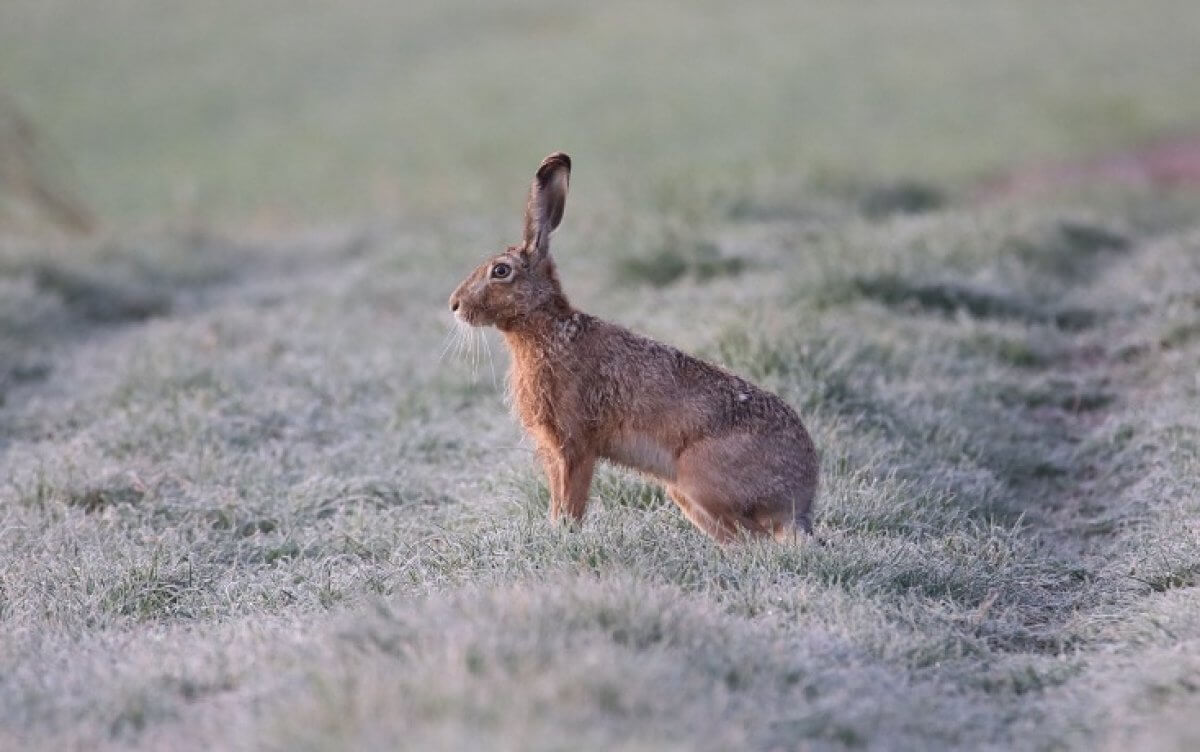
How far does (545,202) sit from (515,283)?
38cm

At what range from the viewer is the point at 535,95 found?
94.7ft

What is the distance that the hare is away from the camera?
5488 millimetres

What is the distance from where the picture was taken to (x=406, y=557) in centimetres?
576

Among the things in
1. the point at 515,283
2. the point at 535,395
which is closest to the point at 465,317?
the point at 515,283

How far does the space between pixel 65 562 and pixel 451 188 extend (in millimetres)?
14491

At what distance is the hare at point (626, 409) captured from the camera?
549 centimetres

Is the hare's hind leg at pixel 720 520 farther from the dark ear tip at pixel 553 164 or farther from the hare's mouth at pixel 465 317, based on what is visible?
the dark ear tip at pixel 553 164

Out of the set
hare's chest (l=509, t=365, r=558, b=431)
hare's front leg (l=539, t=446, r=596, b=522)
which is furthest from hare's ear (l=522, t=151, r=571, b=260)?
hare's front leg (l=539, t=446, r=596, b=522)

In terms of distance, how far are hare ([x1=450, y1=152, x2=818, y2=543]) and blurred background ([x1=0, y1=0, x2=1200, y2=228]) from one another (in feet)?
35.3

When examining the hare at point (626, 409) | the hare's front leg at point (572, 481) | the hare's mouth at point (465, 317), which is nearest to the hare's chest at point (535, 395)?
the hare at point (626, 409)

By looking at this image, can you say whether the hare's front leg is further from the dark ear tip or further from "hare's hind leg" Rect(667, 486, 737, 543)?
the dark ear tip

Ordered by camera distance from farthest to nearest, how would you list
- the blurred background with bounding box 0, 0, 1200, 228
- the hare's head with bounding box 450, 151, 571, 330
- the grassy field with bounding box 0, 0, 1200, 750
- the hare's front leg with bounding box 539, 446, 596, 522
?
the blurred background with bounding box 0, 0, 1200, 228 < the hare's head with bounding box 450, 151, 571, 330 < the hare's front leg with bounding box 539, 446, 596, 522 < the grassy field with bounding box 0, 0, 1200, 750

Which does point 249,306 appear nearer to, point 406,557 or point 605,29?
point 406,557

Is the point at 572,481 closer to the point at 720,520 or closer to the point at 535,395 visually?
the point at 535,395
